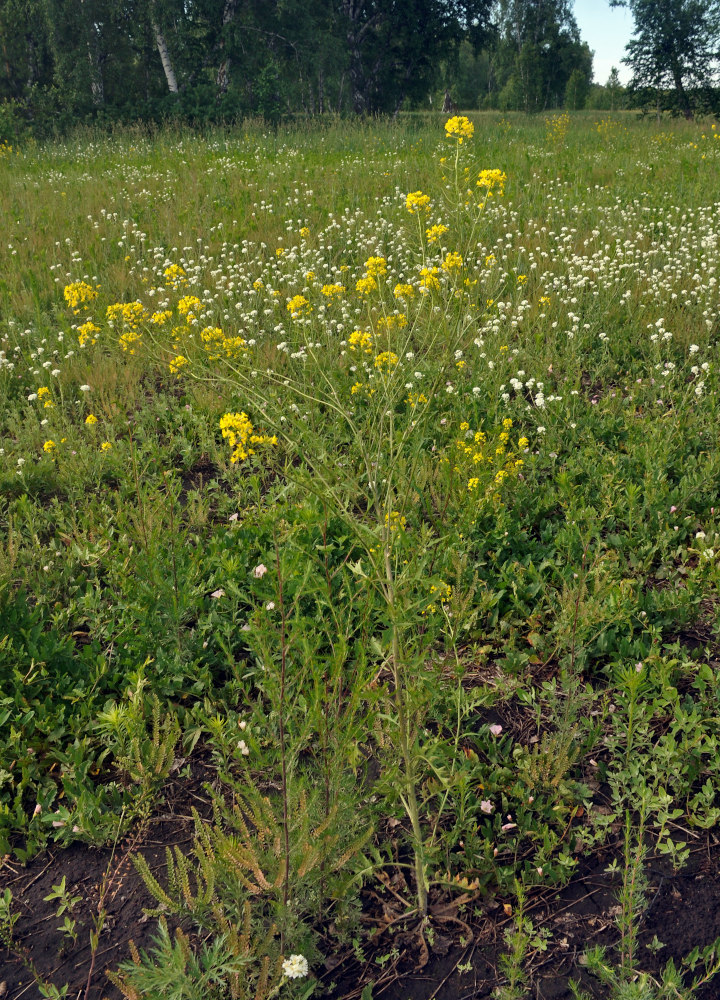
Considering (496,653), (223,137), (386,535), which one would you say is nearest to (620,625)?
(496,653)

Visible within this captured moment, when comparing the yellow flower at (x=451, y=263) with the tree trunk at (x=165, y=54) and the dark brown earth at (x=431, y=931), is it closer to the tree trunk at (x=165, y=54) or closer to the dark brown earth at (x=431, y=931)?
the dark brown earth at (x=431, y=931)

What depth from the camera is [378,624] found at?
2.92 m

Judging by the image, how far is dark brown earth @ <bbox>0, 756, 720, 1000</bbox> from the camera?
1804mm

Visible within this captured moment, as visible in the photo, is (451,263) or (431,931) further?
(451,263)

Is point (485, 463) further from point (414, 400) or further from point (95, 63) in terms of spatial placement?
point (95, 63)

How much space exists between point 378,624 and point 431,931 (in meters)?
1.22

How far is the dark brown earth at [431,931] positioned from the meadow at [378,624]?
0.04ft

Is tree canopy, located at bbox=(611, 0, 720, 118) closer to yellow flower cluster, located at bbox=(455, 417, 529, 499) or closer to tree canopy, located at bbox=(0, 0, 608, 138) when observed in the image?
tree canopy, located at bbox=(0, 0, 608, 138)

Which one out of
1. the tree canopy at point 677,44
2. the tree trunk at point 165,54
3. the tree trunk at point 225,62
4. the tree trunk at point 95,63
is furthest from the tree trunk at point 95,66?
the tree canopy at point 677,44

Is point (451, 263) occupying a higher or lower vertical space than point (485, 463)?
higher

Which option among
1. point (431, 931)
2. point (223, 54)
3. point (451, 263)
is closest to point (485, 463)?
point (451, 263)

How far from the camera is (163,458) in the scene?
4168 millimetres

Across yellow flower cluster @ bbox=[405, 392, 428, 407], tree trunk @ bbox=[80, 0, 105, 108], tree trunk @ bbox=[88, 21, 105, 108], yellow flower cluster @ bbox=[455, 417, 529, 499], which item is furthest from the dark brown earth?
tree trunk @ bbox=[88, 21, 105, 108]

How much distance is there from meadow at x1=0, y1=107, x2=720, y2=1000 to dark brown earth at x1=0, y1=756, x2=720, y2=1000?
13 mm
